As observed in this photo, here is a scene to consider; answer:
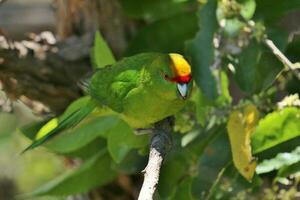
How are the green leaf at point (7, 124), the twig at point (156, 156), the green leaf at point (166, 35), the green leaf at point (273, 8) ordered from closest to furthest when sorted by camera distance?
1. the twig at point (156, 156)
2. the green leaf at point (273, 8)
3. the green leaf at point (166, 35)
4. the green leaf at point (7, 124)

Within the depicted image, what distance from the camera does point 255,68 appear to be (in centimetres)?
172

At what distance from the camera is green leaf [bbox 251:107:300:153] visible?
1.64 metres

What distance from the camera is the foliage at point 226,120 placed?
Answer: 5.41ft

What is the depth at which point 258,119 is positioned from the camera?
1656mm

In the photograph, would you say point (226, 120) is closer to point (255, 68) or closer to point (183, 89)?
point (255, 68)

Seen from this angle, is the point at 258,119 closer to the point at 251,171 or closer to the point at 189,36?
the point at 251,171

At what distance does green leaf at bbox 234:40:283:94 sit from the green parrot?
0.63 feet

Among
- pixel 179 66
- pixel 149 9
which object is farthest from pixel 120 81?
pixel 149 9

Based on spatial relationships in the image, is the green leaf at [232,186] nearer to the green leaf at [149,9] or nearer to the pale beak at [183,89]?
the pale beak at [183,89]

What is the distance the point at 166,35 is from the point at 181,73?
591mm

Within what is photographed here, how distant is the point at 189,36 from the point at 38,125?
0.46 m

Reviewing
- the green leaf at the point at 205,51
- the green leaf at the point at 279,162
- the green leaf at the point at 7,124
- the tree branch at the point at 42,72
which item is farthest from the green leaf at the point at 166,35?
the green leaf at the point at 7,124

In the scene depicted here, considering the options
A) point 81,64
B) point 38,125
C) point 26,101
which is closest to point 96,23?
point 81,64

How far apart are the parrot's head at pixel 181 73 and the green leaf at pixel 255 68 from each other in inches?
9.4
